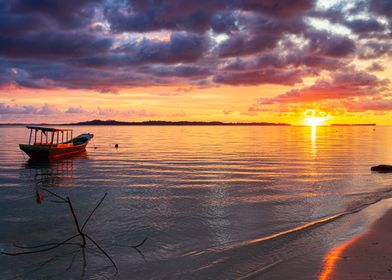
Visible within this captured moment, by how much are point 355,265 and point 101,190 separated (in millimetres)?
19204

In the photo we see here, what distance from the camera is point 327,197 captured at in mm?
22266

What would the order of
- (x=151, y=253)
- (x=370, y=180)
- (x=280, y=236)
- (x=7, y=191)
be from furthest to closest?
(x=370, y=180), (x=7, y=191), (x=280, y=236), (x=151, y=253)

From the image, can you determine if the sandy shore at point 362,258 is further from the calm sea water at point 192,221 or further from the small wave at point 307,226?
the small wave at point 307,226

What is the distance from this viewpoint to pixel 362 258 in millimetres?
10586

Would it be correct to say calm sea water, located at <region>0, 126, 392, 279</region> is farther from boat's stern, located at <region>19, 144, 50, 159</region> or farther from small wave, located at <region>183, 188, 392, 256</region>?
boat's stern, located at <region>19, 144, 50, 159</region>

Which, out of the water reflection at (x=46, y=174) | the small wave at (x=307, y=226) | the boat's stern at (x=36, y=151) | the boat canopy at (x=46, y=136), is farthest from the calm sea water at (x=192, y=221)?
the boat canopy at (x=46, y=136)

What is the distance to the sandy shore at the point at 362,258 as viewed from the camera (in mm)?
9406

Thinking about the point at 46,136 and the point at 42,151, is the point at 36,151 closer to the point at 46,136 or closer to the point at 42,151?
the point at 42,151

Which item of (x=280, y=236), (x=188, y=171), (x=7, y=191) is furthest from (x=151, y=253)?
(x=188, y=171)

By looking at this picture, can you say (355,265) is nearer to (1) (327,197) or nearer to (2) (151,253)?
(2) (151,253)

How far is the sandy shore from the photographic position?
941 cm

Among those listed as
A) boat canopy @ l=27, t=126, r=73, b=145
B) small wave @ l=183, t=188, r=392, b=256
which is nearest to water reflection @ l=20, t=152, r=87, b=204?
boat canopy @ l=27, t=126, r=73, b=145

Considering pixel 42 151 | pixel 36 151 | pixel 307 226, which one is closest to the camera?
pixel 307 226

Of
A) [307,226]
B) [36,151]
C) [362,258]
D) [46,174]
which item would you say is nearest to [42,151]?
[36,151]
